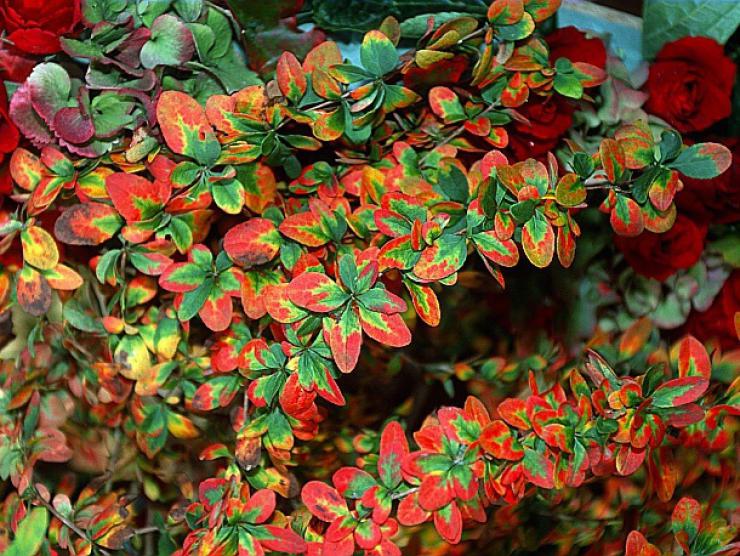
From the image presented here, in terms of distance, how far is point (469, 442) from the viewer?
571 mm

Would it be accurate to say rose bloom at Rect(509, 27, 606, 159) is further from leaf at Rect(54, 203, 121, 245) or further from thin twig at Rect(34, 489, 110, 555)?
thin twig at Rect(34, 489, 110, 555)

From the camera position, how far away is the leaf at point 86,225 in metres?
0.63

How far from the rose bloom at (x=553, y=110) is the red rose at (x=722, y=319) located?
0.86 ft

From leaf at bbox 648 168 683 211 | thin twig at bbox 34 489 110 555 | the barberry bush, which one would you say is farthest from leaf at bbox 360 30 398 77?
thin twig at bbox 34 489 110 555

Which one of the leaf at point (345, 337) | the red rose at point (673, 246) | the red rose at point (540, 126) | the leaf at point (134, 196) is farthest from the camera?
the red rose at point (673, 246)

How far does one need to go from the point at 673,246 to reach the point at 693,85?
16 cm

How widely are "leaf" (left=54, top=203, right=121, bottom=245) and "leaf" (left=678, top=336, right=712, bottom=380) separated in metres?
0.44

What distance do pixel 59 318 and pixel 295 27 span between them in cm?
33

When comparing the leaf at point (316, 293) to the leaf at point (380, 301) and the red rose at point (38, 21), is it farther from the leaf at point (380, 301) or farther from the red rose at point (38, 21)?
the red rose at point (38, 21)

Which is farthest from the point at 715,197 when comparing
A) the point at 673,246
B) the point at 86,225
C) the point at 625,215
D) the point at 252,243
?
the point at 86,225

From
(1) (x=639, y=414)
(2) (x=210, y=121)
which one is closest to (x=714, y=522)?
(1) (x=639, y=414)

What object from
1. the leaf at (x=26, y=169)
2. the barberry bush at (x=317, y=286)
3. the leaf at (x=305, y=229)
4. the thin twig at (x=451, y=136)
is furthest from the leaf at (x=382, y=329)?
the leaf at (x=26, y=169)

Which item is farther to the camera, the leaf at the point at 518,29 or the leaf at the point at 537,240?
the leaf at the point at 518,29

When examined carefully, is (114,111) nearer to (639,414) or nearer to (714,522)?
(639,414)
